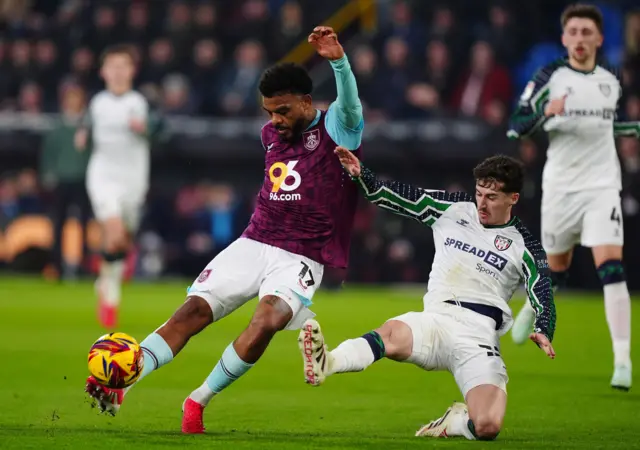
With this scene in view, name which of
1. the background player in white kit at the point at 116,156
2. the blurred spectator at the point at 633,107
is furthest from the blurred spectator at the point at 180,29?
the blurred spectator at the point at 633,107

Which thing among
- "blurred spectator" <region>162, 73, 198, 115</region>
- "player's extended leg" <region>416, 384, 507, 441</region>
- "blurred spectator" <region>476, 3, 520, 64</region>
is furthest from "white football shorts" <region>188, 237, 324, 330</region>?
"blurred spectator" <region>476, 3, 520, 64</region>

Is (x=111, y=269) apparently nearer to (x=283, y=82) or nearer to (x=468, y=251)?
(x=283, y=82)

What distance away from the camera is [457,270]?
7559 millimetres

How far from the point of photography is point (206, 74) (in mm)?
20344

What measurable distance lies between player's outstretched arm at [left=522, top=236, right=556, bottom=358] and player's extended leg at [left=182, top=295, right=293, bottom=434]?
1342 mm

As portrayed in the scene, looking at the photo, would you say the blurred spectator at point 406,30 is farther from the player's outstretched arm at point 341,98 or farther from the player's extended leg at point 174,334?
the player's extended leg at point 174,334

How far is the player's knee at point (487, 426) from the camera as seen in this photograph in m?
6.99

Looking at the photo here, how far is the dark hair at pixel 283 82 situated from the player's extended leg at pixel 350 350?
56.3 inches

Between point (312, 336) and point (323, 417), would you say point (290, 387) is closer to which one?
point (323, 417)

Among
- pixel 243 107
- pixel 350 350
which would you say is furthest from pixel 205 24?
pixel 350 350

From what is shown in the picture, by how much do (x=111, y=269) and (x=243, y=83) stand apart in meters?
6.94

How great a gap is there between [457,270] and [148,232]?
1257 cm

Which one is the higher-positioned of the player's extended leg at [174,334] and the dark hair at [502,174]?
the dark hair at [502,174]

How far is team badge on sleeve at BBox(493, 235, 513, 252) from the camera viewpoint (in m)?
7.55
